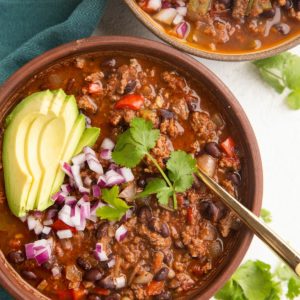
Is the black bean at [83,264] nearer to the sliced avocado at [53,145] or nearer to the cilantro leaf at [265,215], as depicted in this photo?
the sliced avocado at [53,145]

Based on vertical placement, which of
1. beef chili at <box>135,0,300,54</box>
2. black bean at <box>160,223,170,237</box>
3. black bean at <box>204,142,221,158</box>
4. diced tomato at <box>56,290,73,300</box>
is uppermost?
beef chili at <box>135,0,300,54</box>

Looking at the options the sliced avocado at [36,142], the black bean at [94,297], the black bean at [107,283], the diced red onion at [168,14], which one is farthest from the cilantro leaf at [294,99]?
the black bean at [94,297]

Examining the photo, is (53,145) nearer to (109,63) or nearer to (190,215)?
(109,63)

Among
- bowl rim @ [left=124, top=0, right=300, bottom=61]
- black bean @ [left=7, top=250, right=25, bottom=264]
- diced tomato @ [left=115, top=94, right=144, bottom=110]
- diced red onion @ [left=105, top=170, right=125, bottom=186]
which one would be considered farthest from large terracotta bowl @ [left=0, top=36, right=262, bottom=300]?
diced red onion @ [left=105, top=170, right=125, bottom=186]

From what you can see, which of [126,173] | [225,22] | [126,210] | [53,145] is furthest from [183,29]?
[126,210]

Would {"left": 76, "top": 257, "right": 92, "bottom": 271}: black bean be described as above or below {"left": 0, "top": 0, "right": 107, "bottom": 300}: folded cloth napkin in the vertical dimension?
below

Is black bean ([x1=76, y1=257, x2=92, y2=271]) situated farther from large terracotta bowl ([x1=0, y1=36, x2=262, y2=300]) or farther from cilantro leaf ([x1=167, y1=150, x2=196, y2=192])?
cilantro leaf ([x1=167, y1=150, x2=196, y2=192])

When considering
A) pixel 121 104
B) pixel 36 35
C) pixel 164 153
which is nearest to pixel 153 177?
pixel 164 153
